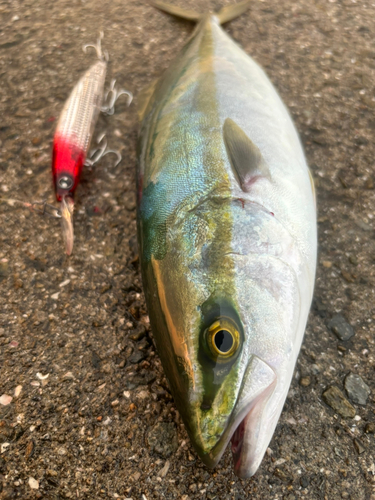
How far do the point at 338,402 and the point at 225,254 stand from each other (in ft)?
3.35

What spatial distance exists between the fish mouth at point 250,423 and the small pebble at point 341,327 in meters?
0.87

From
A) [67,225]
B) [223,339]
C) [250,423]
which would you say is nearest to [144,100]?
[67,225]

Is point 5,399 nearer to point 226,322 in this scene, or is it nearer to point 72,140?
point 226,322

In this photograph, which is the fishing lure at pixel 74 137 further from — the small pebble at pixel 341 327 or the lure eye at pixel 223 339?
the small pebble at pixel 341 327

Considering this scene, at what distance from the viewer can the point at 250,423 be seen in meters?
1.43

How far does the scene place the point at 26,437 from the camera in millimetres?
1889

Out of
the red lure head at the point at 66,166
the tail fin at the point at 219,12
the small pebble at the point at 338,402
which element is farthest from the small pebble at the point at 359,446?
the tail fin at the point at 219,12

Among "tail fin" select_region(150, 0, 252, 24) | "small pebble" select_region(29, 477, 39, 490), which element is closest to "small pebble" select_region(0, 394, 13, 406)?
"small pebble" select_region(29, 477, 39, 490)

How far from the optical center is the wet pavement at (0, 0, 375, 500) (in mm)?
Answer: 1808

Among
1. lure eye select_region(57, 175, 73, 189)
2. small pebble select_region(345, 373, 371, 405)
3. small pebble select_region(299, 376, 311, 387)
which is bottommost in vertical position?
small pebble select_region(345, 373, 371, 405)

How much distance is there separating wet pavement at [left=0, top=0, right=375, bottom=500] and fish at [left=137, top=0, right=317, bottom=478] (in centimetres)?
46

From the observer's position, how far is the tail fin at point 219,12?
12.1 feet

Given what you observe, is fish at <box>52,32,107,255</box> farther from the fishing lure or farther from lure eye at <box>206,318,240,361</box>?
lure eye at <box>206,318,240,361</box>

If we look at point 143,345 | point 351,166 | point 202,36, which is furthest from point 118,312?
point 202,36
